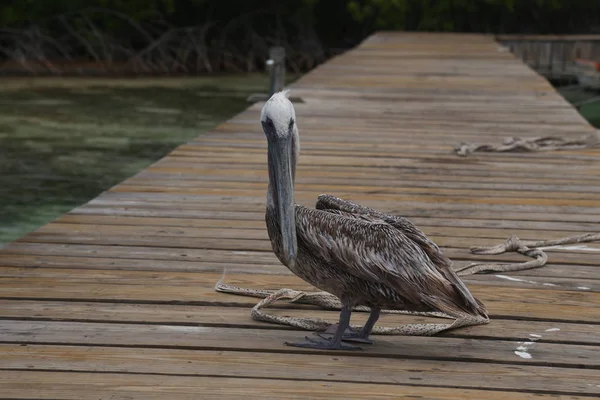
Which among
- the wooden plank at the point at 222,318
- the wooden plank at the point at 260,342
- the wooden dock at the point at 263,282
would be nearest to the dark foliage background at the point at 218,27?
the wooden dock at the point at 263,282

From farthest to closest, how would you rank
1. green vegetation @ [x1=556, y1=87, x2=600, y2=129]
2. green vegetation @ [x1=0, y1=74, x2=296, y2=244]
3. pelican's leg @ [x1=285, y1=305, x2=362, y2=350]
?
green vegetation @ [x1=556, y1=87, x2=600, y2=129] → green vegetation @ [x1=0, y1=74, x2=296, y2=244] → pelican's leg @ [x1=285, y1=305, x2=362, y2=350]

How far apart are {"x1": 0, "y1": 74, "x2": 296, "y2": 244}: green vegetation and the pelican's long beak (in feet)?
16.9

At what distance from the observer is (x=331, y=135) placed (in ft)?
22.3

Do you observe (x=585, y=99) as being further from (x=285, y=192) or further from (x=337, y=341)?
(x=285, y=192)

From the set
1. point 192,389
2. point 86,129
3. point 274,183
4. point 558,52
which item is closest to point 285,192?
point 274,183

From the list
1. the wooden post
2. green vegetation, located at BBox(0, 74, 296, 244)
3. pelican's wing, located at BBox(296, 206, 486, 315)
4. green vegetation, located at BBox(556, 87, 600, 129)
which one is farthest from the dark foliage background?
pelican's wing, located at BBox(296, 206, 486, 315)

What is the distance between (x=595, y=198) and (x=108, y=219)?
89.2 inches

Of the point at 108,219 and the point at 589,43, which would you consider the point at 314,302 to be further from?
the point at 589,43

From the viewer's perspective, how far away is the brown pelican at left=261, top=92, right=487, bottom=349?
2.50 meters

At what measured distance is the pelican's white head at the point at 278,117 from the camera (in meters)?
2.50

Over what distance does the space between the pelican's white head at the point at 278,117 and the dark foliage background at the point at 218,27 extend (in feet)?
54.6

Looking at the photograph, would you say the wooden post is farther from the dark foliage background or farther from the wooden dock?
the dark foliage background

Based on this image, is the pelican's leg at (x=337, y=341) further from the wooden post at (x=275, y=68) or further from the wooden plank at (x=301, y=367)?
the wooden post at (x=275, y=68)

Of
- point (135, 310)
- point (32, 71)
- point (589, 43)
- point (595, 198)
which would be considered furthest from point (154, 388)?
point (32, 71)
